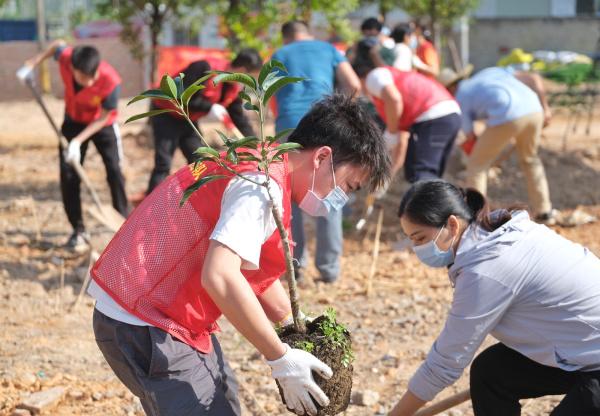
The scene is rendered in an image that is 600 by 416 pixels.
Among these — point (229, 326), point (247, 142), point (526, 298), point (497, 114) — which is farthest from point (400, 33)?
point (247, 142)

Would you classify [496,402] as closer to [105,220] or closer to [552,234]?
[552,234]

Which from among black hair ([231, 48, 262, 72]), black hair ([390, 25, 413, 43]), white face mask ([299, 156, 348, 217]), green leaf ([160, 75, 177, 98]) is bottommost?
black hair ([390, 25, 413, 43])

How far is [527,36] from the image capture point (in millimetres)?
24172

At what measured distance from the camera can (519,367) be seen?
2963 mm

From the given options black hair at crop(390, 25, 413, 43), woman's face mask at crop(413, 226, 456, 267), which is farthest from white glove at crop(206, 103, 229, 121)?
woman's face mask at crop(413, 226, 456, 267)

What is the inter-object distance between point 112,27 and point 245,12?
39.0 feet

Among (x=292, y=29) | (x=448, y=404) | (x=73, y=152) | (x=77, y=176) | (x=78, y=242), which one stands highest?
(x=292, y=29)

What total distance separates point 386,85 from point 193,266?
380cm

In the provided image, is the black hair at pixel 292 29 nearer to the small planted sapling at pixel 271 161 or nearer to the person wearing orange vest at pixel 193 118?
the person wearing orange vest at pixel 193 118

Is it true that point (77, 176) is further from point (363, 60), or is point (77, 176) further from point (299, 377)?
point (299, 377)

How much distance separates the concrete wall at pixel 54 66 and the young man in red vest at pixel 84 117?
12.2m

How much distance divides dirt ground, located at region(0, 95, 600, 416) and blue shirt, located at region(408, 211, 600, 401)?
1.18 meters

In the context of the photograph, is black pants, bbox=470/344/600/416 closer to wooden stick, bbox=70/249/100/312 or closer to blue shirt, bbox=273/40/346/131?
blue shirt, bbox=273/40/346/131

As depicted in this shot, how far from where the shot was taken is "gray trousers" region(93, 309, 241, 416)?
2.42 m
